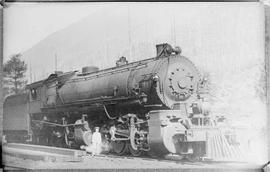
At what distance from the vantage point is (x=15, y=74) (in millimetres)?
4480

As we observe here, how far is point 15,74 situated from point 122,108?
44.5 inches

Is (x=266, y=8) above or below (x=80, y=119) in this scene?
above

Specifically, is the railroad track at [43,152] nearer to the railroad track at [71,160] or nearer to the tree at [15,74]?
the railroad track at [71,160]

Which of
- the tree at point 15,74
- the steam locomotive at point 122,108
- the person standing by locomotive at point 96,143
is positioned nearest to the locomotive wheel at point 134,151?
the steam locomotive at point 122,108

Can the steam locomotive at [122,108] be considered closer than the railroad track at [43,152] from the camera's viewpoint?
Yes

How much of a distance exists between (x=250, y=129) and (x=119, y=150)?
4.29ft

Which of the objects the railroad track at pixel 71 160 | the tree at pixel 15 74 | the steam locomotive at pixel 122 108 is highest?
the tree at pixel 15 74

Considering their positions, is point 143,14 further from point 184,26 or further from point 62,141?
point 62,141

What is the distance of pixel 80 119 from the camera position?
445 cm

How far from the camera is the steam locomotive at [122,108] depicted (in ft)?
14.1

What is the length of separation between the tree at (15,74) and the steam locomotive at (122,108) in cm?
8

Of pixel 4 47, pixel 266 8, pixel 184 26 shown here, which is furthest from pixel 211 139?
pixel 4 47

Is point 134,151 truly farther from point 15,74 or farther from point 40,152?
point 15,74

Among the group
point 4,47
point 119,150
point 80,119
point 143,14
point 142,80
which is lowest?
point 119,150
